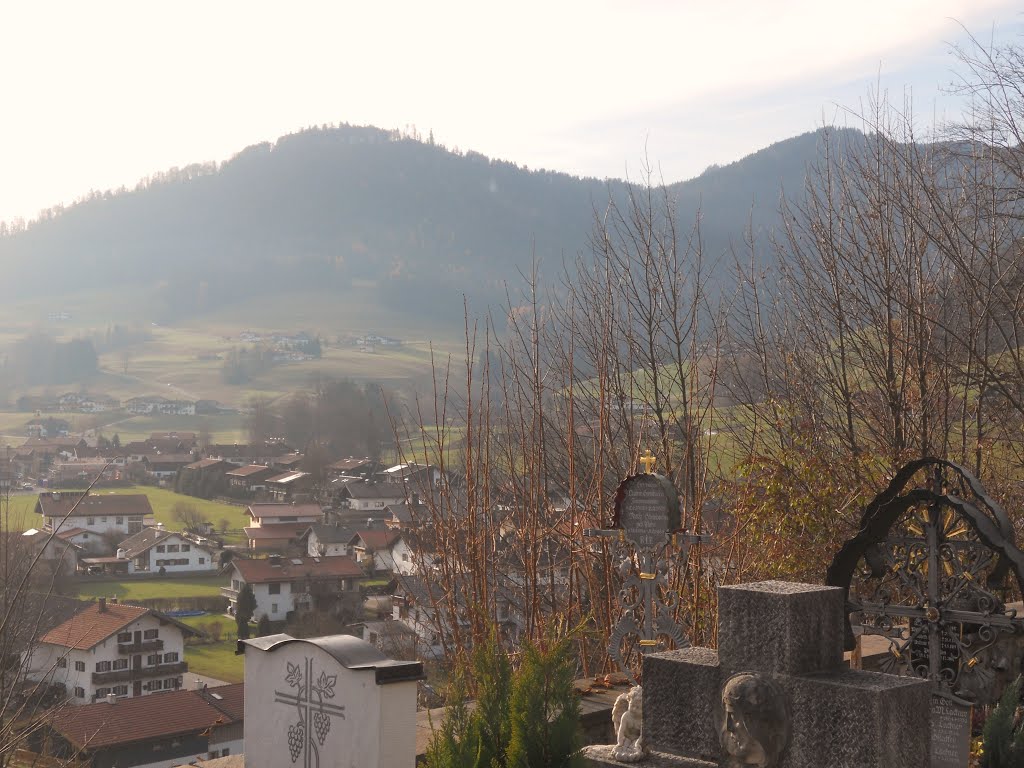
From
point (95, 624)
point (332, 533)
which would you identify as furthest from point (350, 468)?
point (95, 624)

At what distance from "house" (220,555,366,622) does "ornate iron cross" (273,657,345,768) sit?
29.9m

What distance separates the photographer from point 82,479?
5781cm

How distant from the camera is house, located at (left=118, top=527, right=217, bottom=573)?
44.8 metres

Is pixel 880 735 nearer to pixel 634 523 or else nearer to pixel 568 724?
pixel 568 724

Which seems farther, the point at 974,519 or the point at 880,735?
the point at 974,519

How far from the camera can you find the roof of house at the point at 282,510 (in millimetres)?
49094

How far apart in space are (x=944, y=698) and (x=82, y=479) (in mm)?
57974

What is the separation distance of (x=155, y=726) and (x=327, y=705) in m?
20.8

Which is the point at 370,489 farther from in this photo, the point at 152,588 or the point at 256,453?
the point at 256,453

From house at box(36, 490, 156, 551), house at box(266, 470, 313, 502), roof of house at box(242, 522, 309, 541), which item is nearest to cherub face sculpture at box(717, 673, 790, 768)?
roof of house at box(242, 522, 309, 541)

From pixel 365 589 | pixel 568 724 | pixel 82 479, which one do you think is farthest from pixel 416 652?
pixel 82 479

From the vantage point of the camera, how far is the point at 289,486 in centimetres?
5662

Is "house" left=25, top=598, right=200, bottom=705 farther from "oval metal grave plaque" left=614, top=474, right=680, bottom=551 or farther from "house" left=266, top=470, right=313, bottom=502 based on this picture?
"oval metal grave plaque" left=614, top=474, right=680, bottom=551

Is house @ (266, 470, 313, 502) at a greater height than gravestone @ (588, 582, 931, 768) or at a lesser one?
lesser
